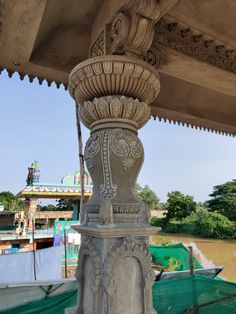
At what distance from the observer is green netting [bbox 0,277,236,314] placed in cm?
297

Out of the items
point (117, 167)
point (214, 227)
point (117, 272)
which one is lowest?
point (214, 227)

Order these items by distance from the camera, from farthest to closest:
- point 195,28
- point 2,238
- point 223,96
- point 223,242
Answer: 1. point 223,242
2. point 2,238
3. point 223,96
4. point 195,28

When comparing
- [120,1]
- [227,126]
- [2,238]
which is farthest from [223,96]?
[2,238]

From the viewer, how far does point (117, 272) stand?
1.19 meters

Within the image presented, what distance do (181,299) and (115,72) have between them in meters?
3.18

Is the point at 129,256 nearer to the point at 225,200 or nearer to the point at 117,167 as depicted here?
the point at 117,167

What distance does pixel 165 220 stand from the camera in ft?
100

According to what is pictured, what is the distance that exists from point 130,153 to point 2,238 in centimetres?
1324

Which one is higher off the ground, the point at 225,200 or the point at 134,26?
the point at 134,26

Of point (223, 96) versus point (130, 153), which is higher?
point (223, 96)

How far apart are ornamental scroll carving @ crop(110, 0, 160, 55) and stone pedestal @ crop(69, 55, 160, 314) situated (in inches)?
5.9

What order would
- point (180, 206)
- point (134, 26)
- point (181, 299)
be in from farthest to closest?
point (180, 206)
point (181, 299)
point (134, 26)

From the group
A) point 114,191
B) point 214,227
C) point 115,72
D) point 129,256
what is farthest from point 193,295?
point 214,227

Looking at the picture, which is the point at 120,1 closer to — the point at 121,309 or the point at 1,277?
the point at 121,309
